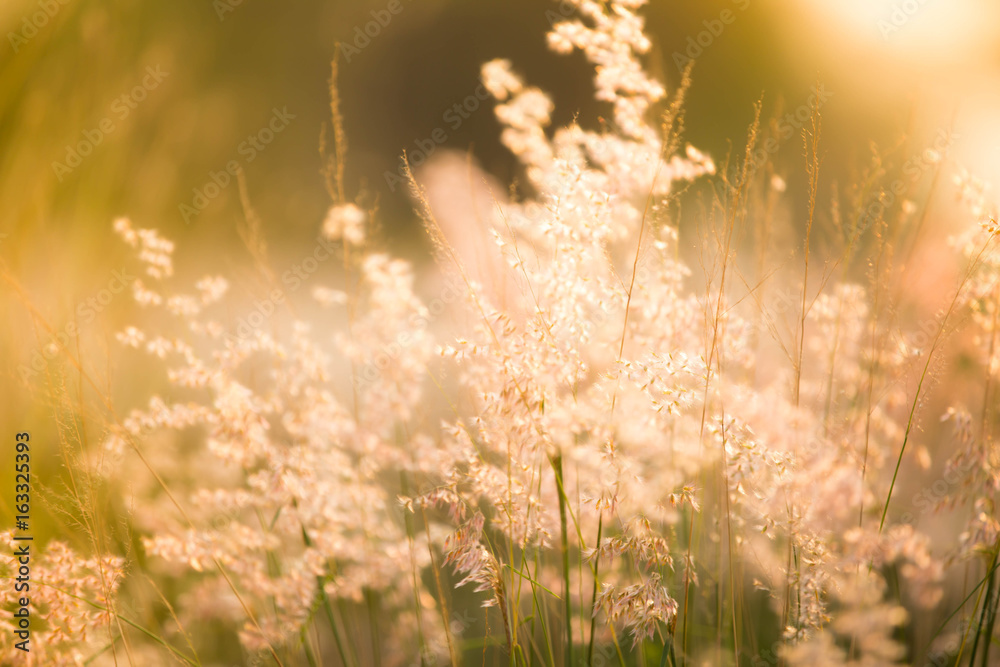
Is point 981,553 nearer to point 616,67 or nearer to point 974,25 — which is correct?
point 616,67

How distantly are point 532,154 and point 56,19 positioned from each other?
3.90ft

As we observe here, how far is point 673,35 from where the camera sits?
9.42ft

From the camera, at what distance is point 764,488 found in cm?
75

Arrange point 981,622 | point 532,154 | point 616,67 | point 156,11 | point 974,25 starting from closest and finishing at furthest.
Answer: point 981,622 → point 616,67 → point 532,154 → point 156,11 → point 974,25

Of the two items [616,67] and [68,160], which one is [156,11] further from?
[616,67]

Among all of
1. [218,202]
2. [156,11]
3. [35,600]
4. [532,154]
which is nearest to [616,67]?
[532,154]

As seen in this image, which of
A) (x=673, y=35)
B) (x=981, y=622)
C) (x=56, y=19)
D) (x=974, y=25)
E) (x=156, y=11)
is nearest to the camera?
(x=981, y=622)

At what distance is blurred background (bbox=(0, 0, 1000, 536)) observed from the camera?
52.5 inches

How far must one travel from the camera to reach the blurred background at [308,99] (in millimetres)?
1333

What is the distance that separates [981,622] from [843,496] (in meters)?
0.23

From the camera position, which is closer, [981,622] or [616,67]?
[981,622]

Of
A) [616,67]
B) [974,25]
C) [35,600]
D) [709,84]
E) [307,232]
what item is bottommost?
[35,600]

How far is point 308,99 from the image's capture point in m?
3.08

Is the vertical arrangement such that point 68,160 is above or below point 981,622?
above
